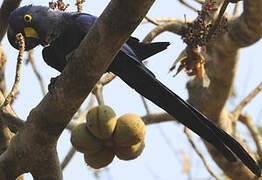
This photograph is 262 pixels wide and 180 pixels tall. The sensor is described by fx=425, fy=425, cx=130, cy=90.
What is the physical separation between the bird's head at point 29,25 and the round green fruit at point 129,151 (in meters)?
1.10

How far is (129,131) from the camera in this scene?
2646 millimetres

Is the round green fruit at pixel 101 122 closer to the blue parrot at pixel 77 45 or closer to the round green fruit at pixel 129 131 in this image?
the round green fruit at pixel 129 131

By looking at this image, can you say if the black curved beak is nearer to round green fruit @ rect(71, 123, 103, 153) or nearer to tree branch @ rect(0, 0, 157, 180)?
round green fruit @ rect(71, 123, 103, 153)

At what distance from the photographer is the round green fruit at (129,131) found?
264 centimetres

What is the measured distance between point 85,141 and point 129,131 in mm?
298

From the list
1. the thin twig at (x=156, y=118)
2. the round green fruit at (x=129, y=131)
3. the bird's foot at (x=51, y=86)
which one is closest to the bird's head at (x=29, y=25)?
the bird's foot at (x=51, y=86)

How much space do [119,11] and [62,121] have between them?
72 cm

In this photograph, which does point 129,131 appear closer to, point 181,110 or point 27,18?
point 181,110

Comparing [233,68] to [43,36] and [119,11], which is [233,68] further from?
[119,11]

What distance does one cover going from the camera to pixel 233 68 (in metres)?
4.03

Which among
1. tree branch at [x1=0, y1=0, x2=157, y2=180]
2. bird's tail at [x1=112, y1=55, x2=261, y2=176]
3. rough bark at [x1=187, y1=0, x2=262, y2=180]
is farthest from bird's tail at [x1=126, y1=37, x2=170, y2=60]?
tree branch at [x1=0, y1=0, x2=157, y2=180]

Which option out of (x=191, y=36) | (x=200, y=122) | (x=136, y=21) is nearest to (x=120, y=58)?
(x=191, y=36)

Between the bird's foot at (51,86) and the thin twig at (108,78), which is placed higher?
the bird's foot at (51,86)

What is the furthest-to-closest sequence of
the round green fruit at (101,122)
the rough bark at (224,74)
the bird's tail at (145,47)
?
the rough bark at (224,74)
the bird's tail at (145,47)
the round green fruit at (101,122)
